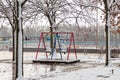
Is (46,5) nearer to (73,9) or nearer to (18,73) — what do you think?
(73,9)

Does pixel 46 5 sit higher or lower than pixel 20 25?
higher

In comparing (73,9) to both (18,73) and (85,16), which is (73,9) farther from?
(18,73)

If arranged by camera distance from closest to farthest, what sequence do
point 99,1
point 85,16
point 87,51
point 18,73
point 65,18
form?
point 18,73 → point 99,1 → point 85,16 → point 65,18 → point 87,51

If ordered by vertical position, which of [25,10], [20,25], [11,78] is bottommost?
[11,78]

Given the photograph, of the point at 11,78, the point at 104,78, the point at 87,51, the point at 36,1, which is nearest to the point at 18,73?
the point at 11,78

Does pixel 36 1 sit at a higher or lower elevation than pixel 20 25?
higher

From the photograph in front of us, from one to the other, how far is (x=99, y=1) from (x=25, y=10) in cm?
588

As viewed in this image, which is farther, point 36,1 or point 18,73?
point 36,1

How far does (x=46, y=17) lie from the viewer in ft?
→ 90.5

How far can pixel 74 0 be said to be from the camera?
2422cm

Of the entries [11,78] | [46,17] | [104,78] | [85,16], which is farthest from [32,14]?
[104,78]

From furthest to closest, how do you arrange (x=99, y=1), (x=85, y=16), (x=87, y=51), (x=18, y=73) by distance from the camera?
1. (x=87, y=51)
2. (x=85, y=16)
3. (x=99, y=1)
4. (x=18, y=73)

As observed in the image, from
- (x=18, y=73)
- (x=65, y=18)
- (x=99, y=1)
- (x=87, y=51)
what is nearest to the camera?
(x=18, y=73)

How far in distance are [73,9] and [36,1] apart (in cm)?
338
